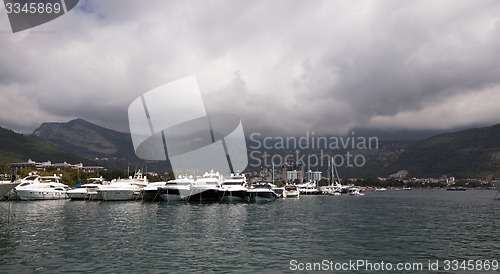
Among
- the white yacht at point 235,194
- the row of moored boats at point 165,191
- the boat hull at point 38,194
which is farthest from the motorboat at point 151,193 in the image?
the boat hull at point 38,194

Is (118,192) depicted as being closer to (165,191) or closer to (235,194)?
(165,191)

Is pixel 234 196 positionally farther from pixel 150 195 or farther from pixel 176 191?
pixel 150 195

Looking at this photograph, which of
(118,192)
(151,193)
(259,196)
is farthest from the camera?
(118,192)

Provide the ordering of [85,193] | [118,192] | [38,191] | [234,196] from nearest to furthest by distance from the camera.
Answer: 1. [234,196]
2. [118,192]
3. [38,191]
4. [85,193]

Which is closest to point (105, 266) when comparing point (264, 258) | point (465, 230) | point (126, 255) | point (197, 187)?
point (126, 255)

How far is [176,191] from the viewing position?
10588cm

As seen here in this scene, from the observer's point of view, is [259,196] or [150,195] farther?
[150,195]

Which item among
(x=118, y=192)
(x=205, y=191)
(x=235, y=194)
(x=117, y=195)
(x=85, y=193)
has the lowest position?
(x=235, y=194)

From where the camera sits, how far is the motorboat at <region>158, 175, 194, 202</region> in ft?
344

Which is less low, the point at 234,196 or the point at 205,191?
the point at 205,191

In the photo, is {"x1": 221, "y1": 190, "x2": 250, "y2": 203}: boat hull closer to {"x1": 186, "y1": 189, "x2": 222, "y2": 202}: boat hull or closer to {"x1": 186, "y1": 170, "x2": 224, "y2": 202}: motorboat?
{"x1": 186, "y1": 170, "x2": 224, "y2": 202}: motorboat

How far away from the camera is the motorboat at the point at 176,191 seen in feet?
344

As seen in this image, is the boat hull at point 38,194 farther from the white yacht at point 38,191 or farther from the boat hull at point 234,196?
the boat hull at point 234,196

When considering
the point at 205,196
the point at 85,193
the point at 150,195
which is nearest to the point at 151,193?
the point at 150,195
